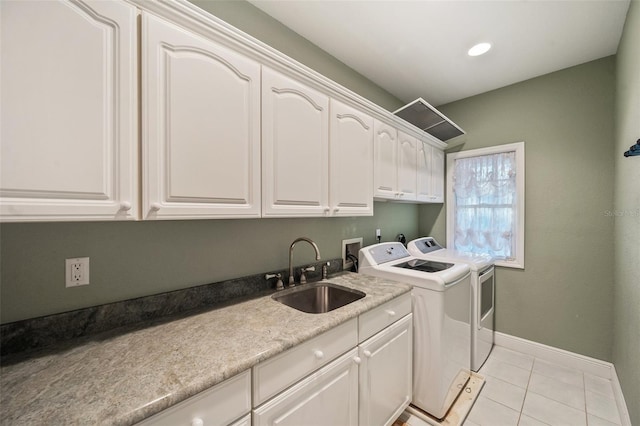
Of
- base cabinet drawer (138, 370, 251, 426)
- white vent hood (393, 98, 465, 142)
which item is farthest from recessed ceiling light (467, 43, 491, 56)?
base cabinet drawer (138, 370, 251, 426)

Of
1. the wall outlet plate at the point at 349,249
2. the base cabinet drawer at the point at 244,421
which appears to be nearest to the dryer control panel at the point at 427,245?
the wall outlet plate at the point at 349,249

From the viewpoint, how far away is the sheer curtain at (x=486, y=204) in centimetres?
249

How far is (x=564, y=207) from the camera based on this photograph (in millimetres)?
2211

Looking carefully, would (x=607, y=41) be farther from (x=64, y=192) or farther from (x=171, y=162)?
(x=64, y=192)

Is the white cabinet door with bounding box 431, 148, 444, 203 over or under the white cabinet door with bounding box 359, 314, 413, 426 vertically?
over

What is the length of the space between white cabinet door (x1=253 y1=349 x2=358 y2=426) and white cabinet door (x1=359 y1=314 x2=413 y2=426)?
0.28ft

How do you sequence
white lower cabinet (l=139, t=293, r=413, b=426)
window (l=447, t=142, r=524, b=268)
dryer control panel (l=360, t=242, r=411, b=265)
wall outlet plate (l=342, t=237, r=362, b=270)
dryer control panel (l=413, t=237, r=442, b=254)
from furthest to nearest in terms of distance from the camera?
1. dryer control panel (l=413, t=237, r=442, b=254)
2. window (l=447, t=142, r=524, b=268)
3. wall outlet plate (l=342, t=237, r=362, b=270)
4. dryer control panel (l=360, t=242, r=411, b=265)
5. white lower cabinet (l=139, t=293, r=413, b=426)

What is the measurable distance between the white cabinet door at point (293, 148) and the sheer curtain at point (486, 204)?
2.04 metres

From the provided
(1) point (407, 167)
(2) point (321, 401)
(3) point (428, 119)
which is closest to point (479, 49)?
(3) point (428, 119)

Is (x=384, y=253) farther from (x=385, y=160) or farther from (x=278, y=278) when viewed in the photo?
(x=278, y=278)

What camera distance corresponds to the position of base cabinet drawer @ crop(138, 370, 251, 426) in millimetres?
683

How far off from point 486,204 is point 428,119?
1.17 meters

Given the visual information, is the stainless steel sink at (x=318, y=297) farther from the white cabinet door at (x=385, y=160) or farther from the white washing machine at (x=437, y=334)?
the white cabinet door at (x=385, y=160)

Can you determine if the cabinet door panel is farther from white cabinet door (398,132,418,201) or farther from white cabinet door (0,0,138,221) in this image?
white cabinet door (0,0,138,221)
